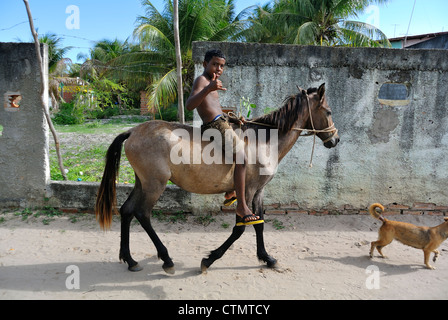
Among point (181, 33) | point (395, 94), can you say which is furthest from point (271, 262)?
point (181, 33)

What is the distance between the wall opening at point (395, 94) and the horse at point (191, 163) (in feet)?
6.73

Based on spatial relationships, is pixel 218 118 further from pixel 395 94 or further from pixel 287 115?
pixel 395 94

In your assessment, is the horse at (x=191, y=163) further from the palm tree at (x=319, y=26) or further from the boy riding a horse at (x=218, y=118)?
the palm tree at (x=319, y=26)

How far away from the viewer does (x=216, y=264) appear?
3789 millimetres

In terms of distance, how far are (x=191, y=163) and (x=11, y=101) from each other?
355cm

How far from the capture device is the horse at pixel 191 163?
11.3 ft

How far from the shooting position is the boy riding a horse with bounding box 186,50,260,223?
321 centimetres

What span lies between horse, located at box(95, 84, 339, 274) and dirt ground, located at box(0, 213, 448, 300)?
26 cm

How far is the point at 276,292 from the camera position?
3148mm

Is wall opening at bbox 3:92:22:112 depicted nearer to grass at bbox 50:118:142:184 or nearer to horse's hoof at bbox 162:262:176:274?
grass at bbox 50:118:142:184

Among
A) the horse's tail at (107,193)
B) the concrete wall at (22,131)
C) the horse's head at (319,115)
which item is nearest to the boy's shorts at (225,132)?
the horse's head at (319,115)

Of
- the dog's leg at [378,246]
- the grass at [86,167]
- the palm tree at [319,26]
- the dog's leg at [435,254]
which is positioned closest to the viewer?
the dog's leg at [435,254]
